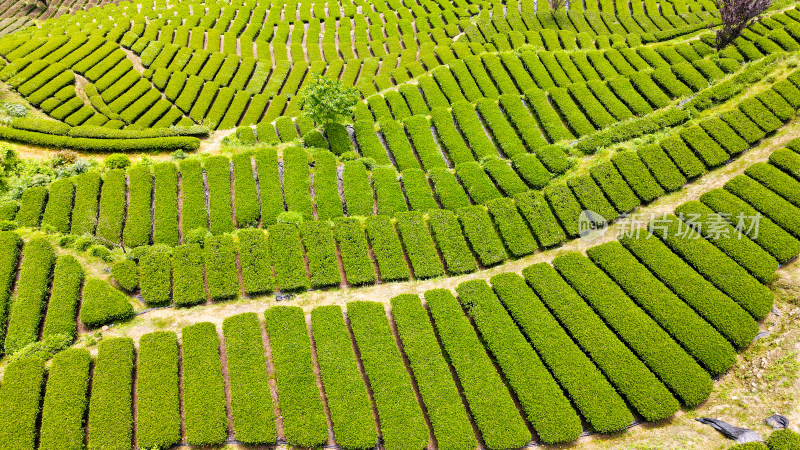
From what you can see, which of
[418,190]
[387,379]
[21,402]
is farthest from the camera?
[418,190]

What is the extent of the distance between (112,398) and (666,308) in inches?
1038

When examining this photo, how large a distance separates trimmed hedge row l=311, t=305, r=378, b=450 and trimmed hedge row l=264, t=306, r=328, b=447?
527 millimetres

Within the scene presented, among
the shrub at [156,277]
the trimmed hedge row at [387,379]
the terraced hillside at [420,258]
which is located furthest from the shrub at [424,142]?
the shrub at [156,277]

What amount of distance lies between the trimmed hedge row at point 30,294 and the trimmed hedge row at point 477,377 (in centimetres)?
1929

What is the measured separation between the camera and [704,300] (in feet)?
71.8

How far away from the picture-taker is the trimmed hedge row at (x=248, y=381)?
725 inches

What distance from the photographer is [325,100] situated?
2989 cm

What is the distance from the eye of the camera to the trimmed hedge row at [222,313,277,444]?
→ 60.4ft

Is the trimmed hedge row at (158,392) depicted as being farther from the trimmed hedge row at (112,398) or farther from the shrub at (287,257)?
the shrub at (287,257)

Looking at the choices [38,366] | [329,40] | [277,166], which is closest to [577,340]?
[277,166]

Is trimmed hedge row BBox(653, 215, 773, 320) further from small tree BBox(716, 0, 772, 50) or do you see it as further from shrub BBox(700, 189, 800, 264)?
small tree BBox(716, 0, 772, 50)

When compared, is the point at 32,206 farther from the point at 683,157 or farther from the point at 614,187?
the point at 683,157

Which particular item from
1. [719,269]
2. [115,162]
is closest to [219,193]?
[115,162]

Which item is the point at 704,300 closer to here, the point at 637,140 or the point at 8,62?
the point at 637,140
